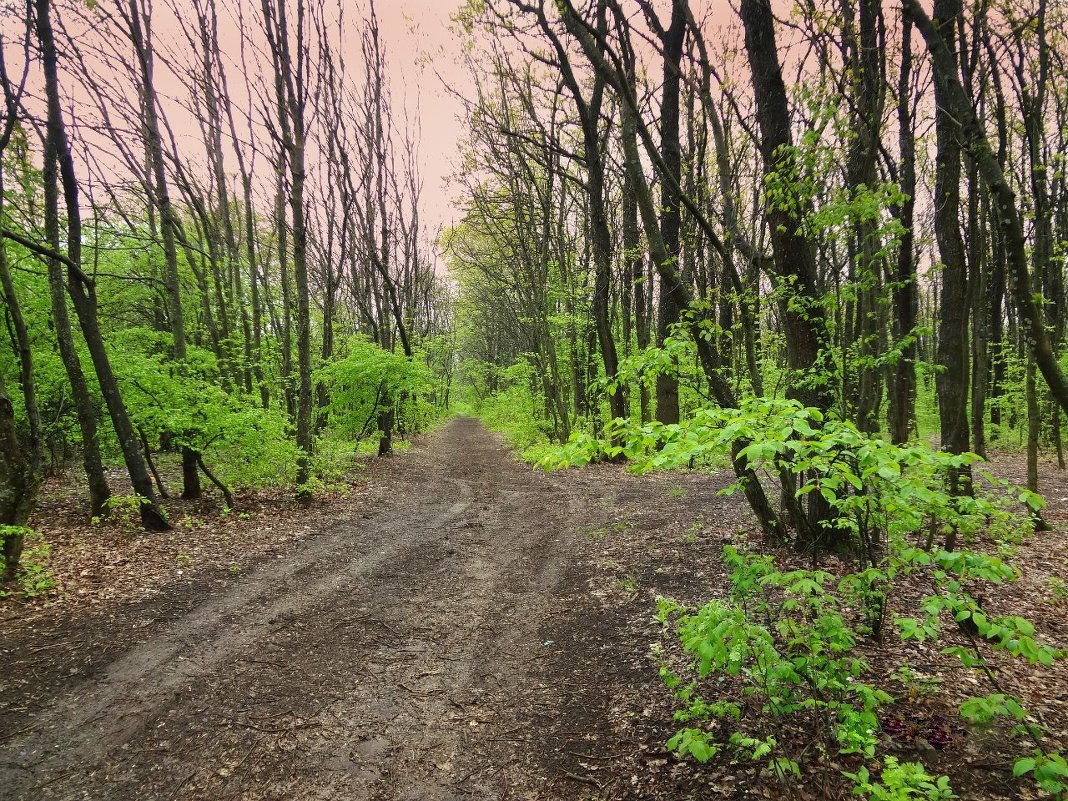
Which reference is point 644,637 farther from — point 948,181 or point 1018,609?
point 948,181

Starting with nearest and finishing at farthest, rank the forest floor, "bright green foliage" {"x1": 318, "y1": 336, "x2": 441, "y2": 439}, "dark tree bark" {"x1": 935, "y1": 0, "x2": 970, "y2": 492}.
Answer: the forest floor, "dark tree bark" {"x1": 935, "y1": 0, "x2": 970, "y2": 492}, "bright green foliage" {"x1": 318, "y1": 336, "x2": 441, "y2": 439}


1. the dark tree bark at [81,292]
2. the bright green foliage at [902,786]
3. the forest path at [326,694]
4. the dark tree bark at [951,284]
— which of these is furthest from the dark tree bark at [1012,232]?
the dark tree bark at [81,292]

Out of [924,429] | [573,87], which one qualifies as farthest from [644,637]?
[924,429]

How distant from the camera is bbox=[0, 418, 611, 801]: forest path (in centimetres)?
316

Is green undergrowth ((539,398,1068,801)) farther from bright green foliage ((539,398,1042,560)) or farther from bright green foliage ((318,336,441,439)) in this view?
bright green foliage ((318,336,441,439))

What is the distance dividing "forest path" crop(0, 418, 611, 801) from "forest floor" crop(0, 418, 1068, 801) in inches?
0.7

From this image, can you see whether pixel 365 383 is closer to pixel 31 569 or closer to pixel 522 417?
pixel 31 569

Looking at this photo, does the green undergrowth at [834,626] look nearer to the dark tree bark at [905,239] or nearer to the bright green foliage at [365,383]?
the dark tree bark at [905,239]

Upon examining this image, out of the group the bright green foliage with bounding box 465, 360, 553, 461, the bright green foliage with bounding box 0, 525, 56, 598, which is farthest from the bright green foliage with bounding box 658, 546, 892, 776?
the bright green foliage with bounding box 465, 360, 553, 461

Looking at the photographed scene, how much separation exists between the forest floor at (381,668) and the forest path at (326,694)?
18 millimetres

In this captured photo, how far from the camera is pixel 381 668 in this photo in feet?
14.5

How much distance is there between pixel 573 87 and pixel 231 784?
10.8 m

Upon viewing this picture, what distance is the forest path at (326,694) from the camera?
3.16m

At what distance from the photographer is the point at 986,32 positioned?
19.2ft
